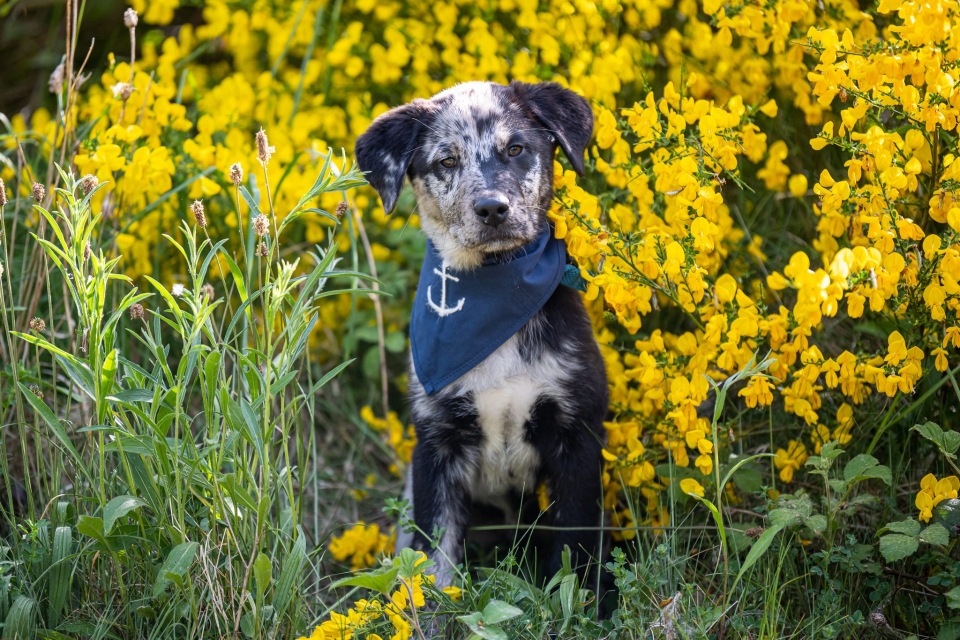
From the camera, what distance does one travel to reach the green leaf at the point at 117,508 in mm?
2012

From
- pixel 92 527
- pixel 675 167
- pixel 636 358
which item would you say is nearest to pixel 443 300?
pixel 636 358

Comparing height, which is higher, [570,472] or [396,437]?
[570,472]

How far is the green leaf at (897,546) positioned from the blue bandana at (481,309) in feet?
3.52

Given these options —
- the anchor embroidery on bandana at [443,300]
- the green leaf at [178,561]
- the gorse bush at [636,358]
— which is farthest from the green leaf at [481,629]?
the anchor embroidery on bandana at [443,300]

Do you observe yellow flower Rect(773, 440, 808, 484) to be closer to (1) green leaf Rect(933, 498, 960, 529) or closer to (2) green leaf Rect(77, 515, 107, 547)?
(1) green leaf Rect(933, 498, 960, 529)

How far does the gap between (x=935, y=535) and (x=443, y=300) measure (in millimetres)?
1433

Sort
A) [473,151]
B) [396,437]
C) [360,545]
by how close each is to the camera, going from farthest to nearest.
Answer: [396,437]
[360,545]
[473,151]

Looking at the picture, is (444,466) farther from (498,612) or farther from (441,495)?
(498,612)

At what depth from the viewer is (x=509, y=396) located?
275 cm

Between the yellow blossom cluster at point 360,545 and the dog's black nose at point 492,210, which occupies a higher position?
the dog's black nose at point 492,210

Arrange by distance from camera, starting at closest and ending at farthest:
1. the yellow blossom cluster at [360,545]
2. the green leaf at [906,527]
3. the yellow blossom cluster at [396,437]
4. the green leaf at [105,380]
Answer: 1. the green leaf at [105,380]
2. the green leaf at [906,527]
3. the yellow blossom cluster at [360,545]
4. the yellow blossom cluster at [396,437]

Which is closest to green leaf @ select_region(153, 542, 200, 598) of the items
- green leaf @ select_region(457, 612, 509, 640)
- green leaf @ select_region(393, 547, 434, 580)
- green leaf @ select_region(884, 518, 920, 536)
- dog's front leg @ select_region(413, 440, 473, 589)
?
green leaf @ select_region(393, 547, 434, 580)

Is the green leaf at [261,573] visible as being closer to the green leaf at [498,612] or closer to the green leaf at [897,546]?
the green leaf at [498,612]

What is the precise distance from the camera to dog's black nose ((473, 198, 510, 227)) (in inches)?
104
